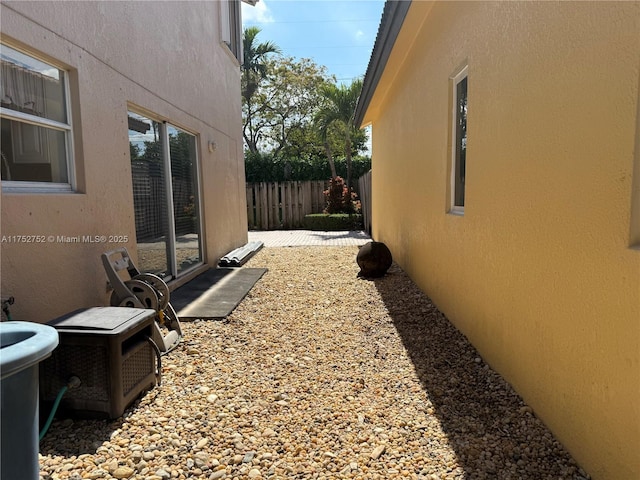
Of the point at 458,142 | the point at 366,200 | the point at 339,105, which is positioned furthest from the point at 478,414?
the point at 339,105

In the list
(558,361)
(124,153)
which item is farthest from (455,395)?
(124,153)

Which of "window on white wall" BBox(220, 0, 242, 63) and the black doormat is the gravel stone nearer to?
the black doormat

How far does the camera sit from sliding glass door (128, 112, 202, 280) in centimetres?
476

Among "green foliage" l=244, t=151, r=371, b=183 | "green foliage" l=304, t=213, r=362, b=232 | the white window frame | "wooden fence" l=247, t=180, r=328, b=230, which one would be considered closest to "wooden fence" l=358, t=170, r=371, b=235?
"green foliage" l=304, t=213, r=362, b=232

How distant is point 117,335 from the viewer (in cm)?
238

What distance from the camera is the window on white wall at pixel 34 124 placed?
286cm

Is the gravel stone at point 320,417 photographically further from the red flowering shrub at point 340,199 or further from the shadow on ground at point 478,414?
the red flowering shrub at point 340,199

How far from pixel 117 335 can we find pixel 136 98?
3.10 metres

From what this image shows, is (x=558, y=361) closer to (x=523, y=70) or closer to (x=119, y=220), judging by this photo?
(x=523, y=70)

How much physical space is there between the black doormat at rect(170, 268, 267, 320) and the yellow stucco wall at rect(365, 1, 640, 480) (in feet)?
8.53

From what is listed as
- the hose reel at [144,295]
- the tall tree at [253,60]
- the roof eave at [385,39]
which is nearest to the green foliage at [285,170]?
the tall tree at [253,60]

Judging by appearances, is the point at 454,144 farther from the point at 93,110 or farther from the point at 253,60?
the point at 253,60

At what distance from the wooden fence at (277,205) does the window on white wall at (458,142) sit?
12384 mm

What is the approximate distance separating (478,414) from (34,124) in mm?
3689
